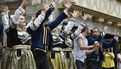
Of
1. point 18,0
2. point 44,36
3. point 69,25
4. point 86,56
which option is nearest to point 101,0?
point 18,0

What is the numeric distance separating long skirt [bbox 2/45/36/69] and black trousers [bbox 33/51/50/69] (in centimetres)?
19

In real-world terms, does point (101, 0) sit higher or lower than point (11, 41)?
higher

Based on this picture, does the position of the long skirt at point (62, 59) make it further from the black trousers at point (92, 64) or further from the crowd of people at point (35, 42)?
the black trousers at point (92, 64)

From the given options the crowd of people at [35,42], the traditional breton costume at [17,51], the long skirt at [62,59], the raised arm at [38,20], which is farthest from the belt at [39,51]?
the long skirt at [62,59]

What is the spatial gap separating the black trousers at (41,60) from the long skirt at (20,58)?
0.19 meters

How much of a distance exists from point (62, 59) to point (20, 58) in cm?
134

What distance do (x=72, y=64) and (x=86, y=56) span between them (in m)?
1.30

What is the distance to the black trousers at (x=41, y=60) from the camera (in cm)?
628

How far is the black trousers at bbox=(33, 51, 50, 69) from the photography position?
20.6 ft

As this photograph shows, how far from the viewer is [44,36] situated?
6395 millimetres

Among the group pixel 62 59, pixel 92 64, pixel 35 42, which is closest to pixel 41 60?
pixel 35 42

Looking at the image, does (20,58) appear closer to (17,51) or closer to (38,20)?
(17,51)

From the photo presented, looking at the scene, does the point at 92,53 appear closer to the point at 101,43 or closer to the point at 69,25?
the point at 101,43

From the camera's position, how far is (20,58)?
6.10 m
